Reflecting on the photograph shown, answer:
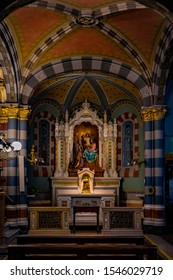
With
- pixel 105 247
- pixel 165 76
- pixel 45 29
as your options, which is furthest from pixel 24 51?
pixel 105 247

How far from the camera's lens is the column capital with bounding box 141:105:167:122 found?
13.1 metres

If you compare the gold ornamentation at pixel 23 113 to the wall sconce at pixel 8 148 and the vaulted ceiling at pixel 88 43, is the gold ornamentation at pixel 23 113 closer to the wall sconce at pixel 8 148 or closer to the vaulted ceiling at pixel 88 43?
the vaulted ceiling at pixel 88 43

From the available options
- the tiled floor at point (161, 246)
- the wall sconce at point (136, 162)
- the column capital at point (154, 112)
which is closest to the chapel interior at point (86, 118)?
the column capital at point (154, 112)

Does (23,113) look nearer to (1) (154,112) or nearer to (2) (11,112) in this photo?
(2) (11,112)

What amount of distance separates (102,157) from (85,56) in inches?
166

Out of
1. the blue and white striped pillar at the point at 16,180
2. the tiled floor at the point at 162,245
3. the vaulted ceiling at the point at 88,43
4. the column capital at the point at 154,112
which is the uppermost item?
the vaulted ceiling at the point at 88,43

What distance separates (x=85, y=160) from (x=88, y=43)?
4893 mm

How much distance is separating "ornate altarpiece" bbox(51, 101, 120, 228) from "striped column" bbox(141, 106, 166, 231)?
2.93 meters

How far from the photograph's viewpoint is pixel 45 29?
40.4 feet

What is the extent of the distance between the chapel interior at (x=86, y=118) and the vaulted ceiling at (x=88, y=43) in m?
0.03

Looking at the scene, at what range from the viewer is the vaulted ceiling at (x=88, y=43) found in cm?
1130

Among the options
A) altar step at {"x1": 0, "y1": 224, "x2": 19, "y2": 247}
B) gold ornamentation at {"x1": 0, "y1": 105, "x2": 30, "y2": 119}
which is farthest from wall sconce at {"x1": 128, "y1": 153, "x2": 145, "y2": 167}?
altar step at {"x1": 0, "y1": 224, "x2": 19, "y2": 247}

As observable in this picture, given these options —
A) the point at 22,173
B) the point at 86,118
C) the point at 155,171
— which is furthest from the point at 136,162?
the point at 22,173

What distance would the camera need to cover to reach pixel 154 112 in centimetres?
1323
